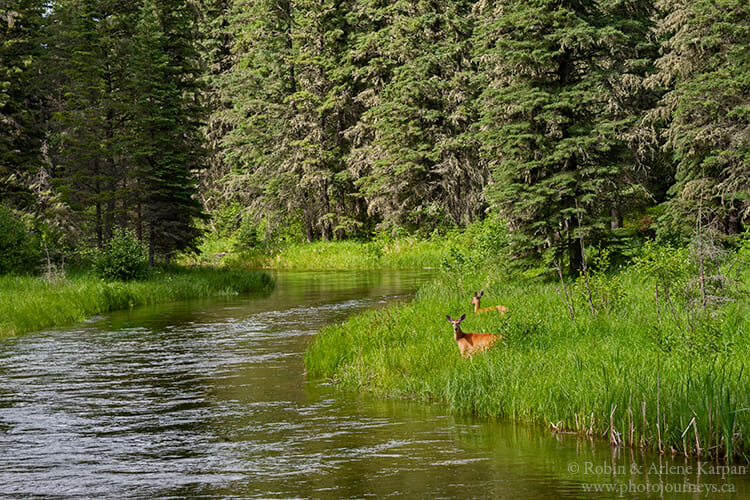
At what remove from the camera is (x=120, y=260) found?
28766mm

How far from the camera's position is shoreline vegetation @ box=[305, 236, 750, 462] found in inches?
344

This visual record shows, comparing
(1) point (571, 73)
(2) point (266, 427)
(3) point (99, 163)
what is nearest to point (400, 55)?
(3) point (99, 163)

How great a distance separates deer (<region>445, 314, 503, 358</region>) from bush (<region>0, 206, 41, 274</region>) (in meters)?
20.5

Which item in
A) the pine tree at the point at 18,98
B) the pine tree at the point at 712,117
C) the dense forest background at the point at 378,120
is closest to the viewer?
the dense forest background at the point at 378,120

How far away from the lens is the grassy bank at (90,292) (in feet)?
70.7

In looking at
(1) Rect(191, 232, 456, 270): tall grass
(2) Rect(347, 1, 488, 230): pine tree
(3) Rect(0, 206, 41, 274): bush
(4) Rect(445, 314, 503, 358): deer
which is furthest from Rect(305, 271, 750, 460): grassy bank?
(2) Rect(347, 1, 488, 230): pine tree

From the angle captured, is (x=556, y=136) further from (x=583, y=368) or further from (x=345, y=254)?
(x=345, y=254)

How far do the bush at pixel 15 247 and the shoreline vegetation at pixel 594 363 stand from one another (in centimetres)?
1638

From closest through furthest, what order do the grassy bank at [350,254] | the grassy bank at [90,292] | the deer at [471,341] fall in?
the deer at [471,341] < the grassy bank at [90,292] < the grassy bank at [350,254]

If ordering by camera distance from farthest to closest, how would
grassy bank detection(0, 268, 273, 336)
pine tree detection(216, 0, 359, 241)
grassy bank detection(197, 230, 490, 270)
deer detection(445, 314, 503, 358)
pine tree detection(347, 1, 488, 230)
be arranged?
1. pine tree detection(216, 0, 359, 241)
2. pine tree detection(347, 1, 488, 230)
3. grassy bank detection(197, 230, 490, 270)
4. grassy bank detection(0, 268, 273, 336)
5. deer detection(445, 314, 503, 358)

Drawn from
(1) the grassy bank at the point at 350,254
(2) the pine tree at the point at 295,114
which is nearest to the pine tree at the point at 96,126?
(1) the grassy bank at the point at 350,254

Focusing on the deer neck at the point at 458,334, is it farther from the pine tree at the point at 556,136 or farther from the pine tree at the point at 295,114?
the pine tree at the point at 295,114

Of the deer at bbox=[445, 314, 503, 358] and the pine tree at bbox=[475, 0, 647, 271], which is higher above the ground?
the pine tree at bbox=[475, 0, 647, 271]

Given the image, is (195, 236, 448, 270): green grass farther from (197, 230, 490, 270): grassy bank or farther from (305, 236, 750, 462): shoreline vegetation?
(305, 236, 750, 462): shoreline vegetation
